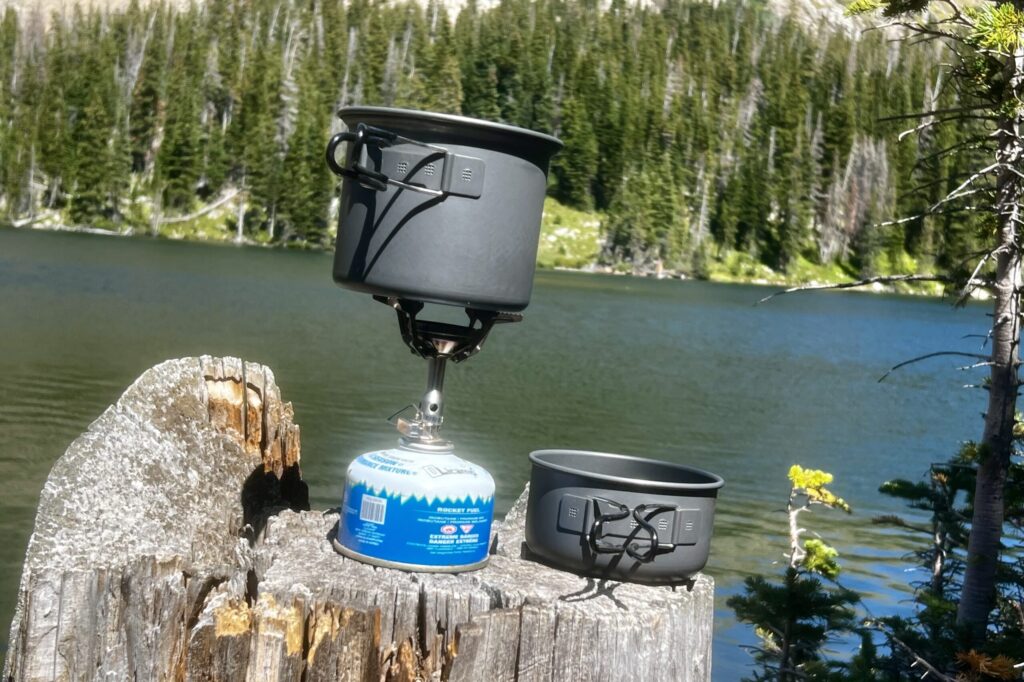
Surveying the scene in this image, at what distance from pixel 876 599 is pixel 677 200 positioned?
93.2 meters

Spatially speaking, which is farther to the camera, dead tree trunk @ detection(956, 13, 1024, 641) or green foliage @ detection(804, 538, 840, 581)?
green foliage @ detection(804, 538, 840, 581)

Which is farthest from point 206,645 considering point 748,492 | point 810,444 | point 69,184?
point 69,184

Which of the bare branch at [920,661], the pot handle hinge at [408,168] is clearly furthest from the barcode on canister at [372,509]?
the bare branch at [920,661]

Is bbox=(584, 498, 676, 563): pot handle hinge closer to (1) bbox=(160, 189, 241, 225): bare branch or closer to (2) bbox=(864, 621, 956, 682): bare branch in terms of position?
(2) bbox=(864, 621, 956, 682): bare branch

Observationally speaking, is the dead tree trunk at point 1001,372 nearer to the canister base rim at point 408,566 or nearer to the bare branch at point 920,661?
the bare branch at point 920,661

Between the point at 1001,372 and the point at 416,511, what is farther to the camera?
the point at 1001,372

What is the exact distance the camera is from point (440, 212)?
302cm

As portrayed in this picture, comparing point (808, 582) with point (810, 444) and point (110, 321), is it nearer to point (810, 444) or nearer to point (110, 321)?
point (810, 444)

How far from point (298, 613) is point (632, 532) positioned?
3.04 ft

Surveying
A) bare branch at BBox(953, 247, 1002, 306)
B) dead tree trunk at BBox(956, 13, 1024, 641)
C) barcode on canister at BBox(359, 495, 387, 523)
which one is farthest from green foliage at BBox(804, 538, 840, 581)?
barcode on canister at BBox(359, 495, 387, 523)

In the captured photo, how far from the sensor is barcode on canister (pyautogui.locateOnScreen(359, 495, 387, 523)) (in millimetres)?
3043

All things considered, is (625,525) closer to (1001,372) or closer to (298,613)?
(298,613)

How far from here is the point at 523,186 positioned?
10.3 ft

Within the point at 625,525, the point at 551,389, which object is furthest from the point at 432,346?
the point at 551,389
